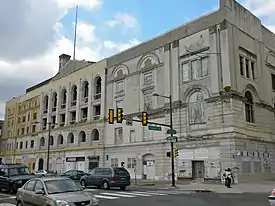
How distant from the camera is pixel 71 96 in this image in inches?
2142

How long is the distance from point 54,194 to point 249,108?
28367mm

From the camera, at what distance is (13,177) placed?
22.1 meters

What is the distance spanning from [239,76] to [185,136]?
26.9 ft

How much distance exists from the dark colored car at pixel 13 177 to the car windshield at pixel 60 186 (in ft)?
35.2

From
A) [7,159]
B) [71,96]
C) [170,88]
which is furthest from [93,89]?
[7,159]

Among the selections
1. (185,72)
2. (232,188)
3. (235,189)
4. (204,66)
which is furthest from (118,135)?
(235,189)

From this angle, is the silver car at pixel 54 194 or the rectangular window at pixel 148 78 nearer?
the silver car at pixel 54 194

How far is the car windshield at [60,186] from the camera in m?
11.1

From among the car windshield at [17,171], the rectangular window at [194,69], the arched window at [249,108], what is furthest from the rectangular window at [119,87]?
the car windshield at [17,171]

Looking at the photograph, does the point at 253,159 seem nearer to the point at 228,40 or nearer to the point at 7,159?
the point at 228,40

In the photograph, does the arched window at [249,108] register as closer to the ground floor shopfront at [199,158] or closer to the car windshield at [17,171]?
the ground floor shopfront at [199,158]

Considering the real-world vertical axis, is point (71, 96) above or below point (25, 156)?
above

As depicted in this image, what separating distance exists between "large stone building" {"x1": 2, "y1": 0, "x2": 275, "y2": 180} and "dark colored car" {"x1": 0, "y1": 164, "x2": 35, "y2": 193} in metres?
13.6

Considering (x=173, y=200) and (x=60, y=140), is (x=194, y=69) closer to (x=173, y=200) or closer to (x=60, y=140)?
(x=173, y=200)
